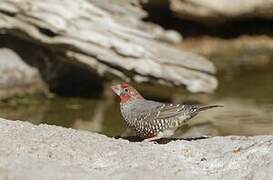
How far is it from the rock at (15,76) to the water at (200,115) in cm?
16

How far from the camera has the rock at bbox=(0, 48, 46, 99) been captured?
30.5 ft

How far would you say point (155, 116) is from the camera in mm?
5840

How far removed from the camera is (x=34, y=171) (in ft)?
15.2

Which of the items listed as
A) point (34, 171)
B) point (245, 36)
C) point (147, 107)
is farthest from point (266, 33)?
point (34, 171)

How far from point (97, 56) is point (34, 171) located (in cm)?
419

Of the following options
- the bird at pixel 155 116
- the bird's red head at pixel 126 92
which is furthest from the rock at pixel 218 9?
the bird at pixel 155 116

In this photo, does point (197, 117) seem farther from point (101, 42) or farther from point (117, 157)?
point (117, 157)

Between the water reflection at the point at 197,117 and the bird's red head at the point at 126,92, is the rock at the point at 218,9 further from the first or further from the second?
the bird's red head at the point at 126,92

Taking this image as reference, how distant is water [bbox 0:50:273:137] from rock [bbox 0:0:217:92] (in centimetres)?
45

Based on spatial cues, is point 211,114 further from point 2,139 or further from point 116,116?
point 2,139

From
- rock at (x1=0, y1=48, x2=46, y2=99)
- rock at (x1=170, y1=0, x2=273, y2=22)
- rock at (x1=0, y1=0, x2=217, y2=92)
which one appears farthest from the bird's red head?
rock at (x1=170, y1=0, x2=273, y2=22)

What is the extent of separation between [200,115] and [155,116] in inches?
117

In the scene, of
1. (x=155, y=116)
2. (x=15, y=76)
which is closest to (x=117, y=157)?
(x=155, y=116)

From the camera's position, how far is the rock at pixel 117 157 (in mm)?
4699
